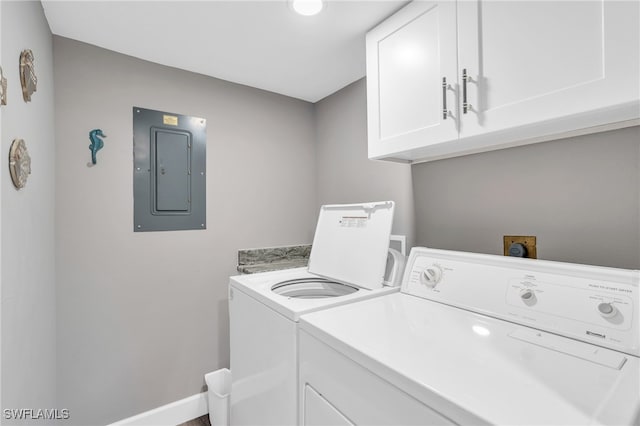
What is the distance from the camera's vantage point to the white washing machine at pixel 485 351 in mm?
624

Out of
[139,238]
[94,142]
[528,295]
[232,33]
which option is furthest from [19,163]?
[528,295]

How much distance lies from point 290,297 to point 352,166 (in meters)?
1.17

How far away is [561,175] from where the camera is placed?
124 centimetres

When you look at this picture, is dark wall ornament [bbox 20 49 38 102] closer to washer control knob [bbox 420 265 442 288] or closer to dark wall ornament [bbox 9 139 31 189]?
dark wall ornament [bbox 9 139 31 189]

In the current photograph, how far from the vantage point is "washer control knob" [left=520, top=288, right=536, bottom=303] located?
1.03m

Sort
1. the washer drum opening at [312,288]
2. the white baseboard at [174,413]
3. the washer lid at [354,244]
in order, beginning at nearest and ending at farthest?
the washer lid at [354,244] → the washer drum opening at [312,288] → the white baseboard at [174,413]

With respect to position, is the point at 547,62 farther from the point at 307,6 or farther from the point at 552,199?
the point at 307,6

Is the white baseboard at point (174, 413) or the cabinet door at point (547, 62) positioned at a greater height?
the cabinet door at point (547, 62)

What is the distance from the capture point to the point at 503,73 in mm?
1031

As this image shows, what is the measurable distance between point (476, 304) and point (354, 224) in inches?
30.7

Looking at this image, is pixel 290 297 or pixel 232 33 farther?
pixel 232 33

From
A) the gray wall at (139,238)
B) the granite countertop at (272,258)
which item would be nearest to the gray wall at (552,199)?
the granite countertop at (272,258)

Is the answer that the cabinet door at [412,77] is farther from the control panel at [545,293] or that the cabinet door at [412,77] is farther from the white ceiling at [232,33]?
the control panel at [545,293]

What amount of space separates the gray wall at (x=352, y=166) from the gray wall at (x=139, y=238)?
372mm
